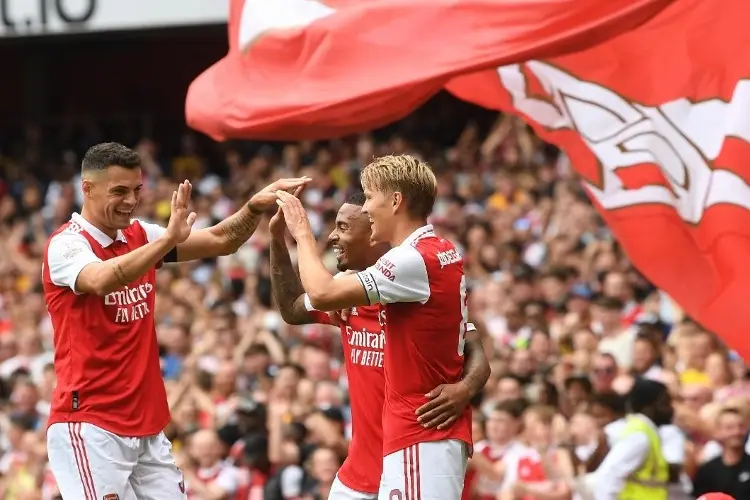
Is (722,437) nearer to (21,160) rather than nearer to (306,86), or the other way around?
(306,86)

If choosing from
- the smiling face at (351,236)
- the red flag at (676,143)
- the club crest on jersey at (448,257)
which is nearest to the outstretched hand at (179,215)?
the smiling face at (351,236)

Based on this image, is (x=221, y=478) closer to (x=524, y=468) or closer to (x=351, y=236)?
(x=524, y=468)

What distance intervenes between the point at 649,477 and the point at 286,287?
8.20 feet

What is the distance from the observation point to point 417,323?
6004mm

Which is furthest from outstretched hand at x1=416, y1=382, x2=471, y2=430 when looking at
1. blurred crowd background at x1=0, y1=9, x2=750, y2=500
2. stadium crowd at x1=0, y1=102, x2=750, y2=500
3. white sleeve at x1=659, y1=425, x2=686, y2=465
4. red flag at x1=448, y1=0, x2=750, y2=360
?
white sleeve at x1=659, y1=425, x2=686, y2=465

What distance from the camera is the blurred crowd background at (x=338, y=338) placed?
9.60 meters

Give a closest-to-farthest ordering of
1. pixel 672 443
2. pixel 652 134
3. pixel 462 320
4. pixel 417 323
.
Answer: pixel 417 323 < pixel 462 320 < pixel 652 134 < pixel 672 443

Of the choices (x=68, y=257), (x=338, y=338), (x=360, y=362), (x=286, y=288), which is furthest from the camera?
(x=338, y=338)

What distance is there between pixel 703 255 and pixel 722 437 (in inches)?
49.6

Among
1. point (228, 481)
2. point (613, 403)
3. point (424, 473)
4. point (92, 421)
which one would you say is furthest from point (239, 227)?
point (228, 481)

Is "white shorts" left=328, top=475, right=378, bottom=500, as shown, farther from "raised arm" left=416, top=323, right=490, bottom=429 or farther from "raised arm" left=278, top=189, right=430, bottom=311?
"raised arm" left=278, top=189, right=430, bottom=311

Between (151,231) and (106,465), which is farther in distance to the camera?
(151,231)

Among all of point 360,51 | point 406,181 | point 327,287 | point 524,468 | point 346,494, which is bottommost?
point 524,468

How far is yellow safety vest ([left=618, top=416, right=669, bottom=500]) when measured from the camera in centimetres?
829
